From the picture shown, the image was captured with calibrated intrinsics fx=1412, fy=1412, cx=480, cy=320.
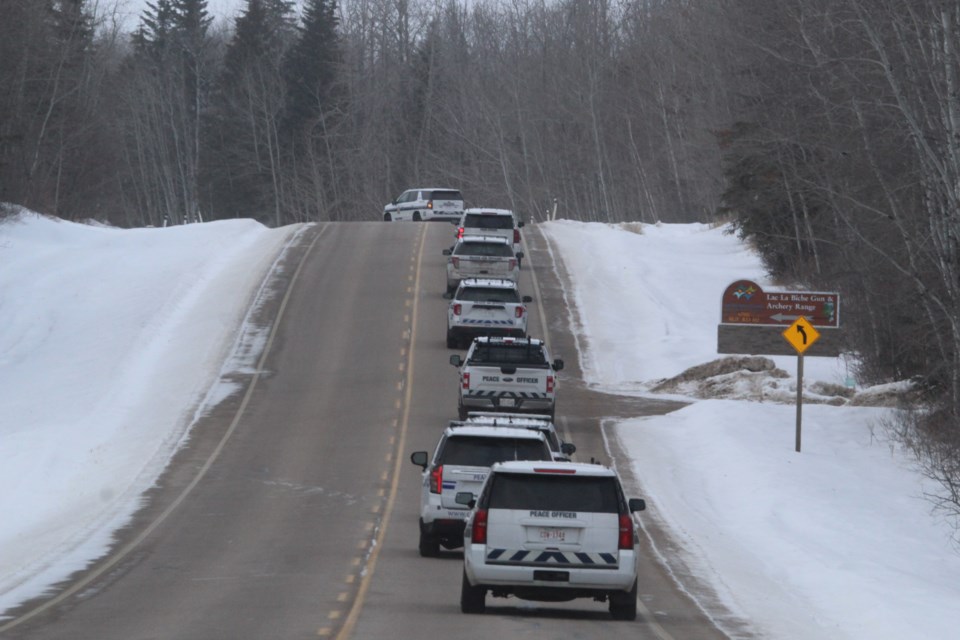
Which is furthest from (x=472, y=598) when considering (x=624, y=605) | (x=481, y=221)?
(x=481, y=221)

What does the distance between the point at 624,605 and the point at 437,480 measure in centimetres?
429

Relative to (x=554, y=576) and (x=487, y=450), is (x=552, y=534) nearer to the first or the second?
(x=554, y=576)

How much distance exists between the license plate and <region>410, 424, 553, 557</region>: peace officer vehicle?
13.2 ft

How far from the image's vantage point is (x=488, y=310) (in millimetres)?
36438

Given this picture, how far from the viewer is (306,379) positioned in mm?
35438

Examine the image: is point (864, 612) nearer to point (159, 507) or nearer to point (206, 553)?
point (206, 553)

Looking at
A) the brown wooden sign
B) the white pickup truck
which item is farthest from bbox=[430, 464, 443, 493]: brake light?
the brown wooden sign

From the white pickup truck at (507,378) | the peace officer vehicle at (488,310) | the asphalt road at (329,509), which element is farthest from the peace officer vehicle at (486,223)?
the white pickup truck at (507,378)

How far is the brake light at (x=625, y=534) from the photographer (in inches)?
531

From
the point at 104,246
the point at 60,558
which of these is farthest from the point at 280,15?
the point at 60,558

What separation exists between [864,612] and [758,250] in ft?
131

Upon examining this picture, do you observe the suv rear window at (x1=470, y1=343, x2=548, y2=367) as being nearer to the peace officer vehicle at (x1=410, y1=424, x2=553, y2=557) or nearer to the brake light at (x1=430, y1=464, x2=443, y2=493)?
the peace officer vehicle at (x1=410, y1=424, x2=553, y2=557)

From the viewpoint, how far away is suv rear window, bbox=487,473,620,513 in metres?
13.6

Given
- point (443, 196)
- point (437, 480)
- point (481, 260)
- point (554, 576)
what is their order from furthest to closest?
point (443, 196) → point (481, 260) → point (437, 480) → point (554, 576)
